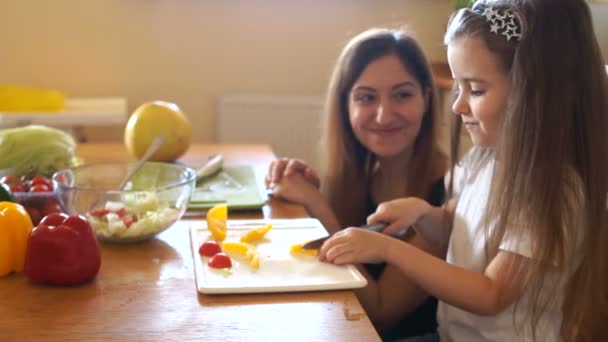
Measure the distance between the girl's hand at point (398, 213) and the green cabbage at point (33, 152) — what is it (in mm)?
640

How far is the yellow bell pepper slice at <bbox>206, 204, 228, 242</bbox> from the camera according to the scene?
3.22ft

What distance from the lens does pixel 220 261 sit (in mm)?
864

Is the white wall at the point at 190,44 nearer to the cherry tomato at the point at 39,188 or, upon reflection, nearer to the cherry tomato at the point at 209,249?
the cherry tomato at the point at 39,188

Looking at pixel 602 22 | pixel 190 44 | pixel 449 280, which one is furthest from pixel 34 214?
pixel 602 22

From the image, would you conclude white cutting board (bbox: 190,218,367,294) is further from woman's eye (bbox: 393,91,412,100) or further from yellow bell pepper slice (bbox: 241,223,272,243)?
woman's eye (bbox: 393,91,412,100)

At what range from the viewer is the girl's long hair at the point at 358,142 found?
1.42 metres

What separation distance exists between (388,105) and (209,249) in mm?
627

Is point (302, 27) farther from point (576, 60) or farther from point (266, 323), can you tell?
point (266, 323)

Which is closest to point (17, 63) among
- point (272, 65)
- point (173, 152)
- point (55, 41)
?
point (55, 41)

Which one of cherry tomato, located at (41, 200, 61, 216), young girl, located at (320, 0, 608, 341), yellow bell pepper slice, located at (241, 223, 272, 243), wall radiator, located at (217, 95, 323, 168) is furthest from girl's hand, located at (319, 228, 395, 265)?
wall radiator, located at (217, 95, 323, 168)

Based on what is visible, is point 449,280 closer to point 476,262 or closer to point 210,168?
point 476,262

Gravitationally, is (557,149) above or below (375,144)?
above

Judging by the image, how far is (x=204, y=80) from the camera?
7.96 ft

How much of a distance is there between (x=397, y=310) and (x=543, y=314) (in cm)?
30
